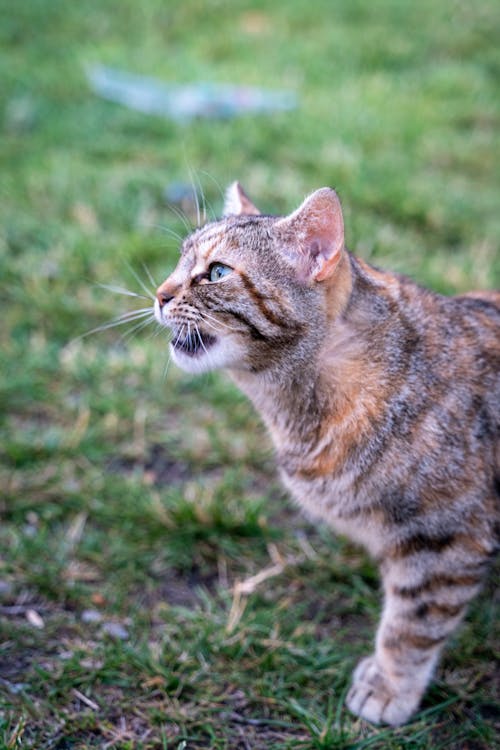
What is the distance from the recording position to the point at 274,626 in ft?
9.07

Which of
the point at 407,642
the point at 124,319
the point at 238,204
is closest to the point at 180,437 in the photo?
the point at 124,319

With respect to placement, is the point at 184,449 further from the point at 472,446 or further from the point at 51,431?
the point at 472,446

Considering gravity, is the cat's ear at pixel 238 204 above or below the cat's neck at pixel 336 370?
above

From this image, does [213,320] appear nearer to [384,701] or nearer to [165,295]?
[165,295]

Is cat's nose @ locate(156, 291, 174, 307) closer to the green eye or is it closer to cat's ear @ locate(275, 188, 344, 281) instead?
the green eye

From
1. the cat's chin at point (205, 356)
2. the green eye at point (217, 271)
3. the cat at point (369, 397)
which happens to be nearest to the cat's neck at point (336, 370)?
the cat at point (369, 397)

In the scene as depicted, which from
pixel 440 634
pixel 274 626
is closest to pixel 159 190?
pixel 274 626

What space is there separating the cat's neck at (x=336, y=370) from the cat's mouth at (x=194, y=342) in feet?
0.52

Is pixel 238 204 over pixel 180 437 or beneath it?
over

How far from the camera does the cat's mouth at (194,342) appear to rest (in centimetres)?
238

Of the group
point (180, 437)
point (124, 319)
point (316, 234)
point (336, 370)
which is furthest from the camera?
point (124, 319)

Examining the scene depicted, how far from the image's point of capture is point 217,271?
239 cm

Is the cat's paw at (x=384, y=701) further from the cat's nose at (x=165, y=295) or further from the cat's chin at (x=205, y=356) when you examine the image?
the cat's nose at (x=165, y=295)

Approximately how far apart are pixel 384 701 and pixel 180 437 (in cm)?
154
